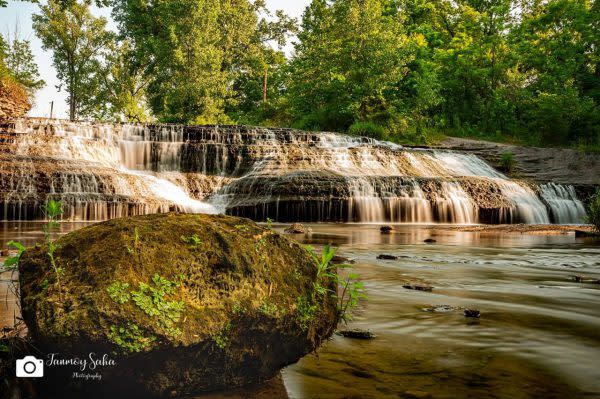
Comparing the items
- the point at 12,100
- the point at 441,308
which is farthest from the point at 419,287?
the point at 12,100

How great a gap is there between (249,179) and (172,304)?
16.9 metres

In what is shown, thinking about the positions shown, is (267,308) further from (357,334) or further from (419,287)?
(419,287)

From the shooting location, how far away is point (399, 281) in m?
5.26

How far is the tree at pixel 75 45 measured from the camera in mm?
53906

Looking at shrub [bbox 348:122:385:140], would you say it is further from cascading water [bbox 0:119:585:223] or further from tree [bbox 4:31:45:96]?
tree [bbox 4:31:45:96]

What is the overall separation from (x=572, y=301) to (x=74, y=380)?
4.15 m

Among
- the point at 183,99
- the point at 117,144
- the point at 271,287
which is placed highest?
the point at 183,99

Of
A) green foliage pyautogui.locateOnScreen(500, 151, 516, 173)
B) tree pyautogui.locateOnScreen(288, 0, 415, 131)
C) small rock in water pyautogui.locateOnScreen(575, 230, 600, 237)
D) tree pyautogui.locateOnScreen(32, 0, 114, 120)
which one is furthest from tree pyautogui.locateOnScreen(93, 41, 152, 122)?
small rock in water pyautogui.locateOnScreen(575, 230, 600, 237)

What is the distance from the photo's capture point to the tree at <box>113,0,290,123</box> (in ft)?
133

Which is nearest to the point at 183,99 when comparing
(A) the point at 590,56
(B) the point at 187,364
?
(A) the point at 590,56

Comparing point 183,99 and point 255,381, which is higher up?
point 183,99

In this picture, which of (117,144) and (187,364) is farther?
(117,144)

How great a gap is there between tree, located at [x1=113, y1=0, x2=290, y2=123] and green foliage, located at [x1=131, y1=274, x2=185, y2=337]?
128ft

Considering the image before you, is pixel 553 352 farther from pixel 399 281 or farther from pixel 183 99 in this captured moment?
pixel 183 99
